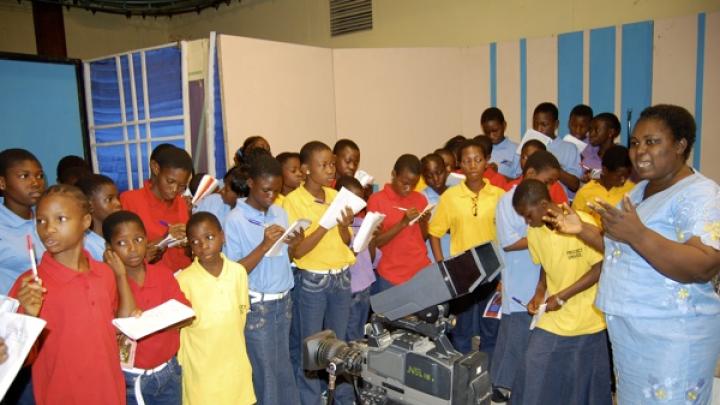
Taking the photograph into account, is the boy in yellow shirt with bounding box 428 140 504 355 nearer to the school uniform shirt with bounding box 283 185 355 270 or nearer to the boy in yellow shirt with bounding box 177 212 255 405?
the school uniform shirt with bounding box 283 185 355 270

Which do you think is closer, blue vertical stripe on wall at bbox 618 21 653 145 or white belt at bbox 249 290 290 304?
white belt at bbox 249 290 290 304

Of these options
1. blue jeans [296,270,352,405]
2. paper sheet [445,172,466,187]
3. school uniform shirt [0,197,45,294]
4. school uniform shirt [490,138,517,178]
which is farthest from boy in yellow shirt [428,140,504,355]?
school uniform shirt [0,197,45,294]

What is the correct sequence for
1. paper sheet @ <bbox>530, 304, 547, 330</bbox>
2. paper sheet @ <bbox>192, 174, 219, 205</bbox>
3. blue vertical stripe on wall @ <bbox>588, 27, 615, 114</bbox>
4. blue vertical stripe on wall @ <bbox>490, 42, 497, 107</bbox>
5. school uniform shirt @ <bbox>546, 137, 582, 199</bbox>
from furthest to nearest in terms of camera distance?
blue vertical stripe on wall @ <bbox>490, 42, 497, 107</bbox>, blue vertical stripe on wall @ <bbox>588, 27, 615, 114</bbox>, school uniform shirt @ <bbox>546, 137, 582, 199</bbox>, paper sheet @ <bbox>192, 174, 219, 205</bbox>, paper sheet @ <bbox>530, 304, 547, 330</bbox>

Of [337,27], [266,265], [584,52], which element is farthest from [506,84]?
[266,265]

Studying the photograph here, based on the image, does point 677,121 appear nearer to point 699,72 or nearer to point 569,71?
point 699,72

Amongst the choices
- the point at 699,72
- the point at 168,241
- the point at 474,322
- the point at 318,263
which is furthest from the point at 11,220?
the point at 699,72

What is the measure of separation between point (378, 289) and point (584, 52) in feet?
11.1

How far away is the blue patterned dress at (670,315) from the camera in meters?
1.52

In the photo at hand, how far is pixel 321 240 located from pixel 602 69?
143 inches

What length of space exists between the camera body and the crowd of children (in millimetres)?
587

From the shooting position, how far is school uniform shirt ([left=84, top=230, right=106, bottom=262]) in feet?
6.48

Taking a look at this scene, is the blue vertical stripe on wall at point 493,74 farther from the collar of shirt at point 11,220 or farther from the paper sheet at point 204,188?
the collar of shirt at point 11,220

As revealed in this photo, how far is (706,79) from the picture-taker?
14.6 feet

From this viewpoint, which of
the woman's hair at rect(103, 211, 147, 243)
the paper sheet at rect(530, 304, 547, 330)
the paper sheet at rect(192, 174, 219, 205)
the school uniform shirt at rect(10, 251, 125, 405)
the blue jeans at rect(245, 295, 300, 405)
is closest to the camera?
the school uniform shirt at rect(10, 251, 125, 405)
